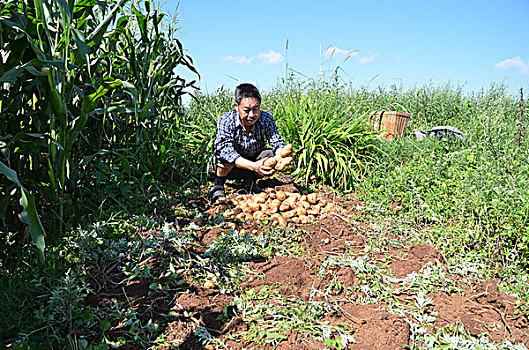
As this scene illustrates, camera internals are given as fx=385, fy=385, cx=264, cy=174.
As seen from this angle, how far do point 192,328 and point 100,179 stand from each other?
1563mm

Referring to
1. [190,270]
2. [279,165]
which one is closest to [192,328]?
[190,270]

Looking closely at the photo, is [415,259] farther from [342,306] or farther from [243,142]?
[243,142]

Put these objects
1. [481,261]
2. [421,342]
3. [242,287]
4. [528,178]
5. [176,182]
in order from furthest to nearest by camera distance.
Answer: [176,182] → [528,178] → [481,261] → [242,287] → [421,342]

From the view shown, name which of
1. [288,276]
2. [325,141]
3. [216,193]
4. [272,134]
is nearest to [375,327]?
[288,276]

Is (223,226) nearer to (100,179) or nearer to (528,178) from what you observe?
(100,179)

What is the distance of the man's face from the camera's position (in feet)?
11.9

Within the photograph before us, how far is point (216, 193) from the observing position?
12.8ft

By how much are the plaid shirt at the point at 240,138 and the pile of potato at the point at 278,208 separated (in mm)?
459

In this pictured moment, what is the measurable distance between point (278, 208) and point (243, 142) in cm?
81

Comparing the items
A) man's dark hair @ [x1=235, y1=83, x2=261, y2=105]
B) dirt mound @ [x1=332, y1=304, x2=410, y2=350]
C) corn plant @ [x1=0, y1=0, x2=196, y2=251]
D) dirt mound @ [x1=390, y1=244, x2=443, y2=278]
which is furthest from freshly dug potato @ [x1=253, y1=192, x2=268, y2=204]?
dirt mound @ [x1=332, y1=304, x2=410, y2=350]

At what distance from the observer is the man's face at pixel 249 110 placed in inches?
142

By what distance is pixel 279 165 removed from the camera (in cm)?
355

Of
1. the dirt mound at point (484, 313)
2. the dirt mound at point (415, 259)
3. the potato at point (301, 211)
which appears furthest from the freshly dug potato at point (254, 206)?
the dirt mound at point (484, 313)

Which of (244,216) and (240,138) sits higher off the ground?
(240,138)
